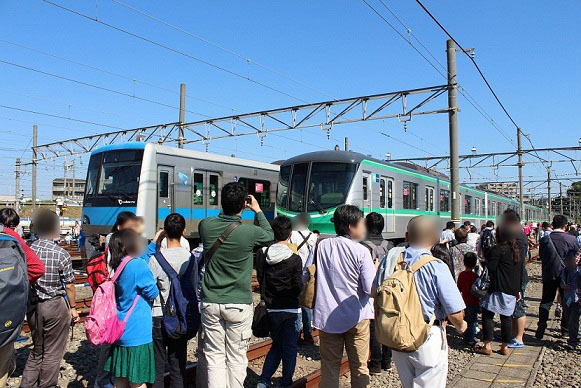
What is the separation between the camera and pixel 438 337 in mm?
3422

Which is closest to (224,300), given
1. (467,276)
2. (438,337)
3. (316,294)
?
(316,294)

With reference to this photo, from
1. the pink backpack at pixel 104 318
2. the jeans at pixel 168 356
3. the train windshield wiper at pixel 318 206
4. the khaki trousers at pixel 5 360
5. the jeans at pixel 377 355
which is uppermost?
the train windshield wiper at pixel 318 206

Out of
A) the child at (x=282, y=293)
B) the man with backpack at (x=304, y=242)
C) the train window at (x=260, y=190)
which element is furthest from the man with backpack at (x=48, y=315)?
the train window at (x=260, y=190)

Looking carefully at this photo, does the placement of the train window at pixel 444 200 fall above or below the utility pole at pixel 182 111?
below

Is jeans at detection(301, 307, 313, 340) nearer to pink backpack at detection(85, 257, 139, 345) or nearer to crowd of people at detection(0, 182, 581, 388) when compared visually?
crowd of people at detection(0, 182, 581, 388)

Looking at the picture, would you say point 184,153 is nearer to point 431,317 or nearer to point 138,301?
point 138,301

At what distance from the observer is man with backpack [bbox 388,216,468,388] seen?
336cm

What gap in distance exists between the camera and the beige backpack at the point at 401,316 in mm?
3232

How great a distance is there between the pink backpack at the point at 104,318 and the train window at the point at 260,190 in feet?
39.9

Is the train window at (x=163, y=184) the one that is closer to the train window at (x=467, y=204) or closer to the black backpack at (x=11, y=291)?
the black backpack at (x=11, y=291)

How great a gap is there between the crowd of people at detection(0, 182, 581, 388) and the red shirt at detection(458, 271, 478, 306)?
7.43 feet

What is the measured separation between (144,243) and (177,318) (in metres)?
0.73

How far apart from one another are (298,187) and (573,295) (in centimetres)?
732

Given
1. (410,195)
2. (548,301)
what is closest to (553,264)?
(548,301)
